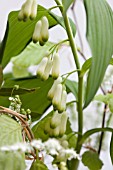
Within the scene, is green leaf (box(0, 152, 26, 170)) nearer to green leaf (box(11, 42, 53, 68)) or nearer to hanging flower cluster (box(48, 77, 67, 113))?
hanging flower cluster (box(48, 77, 67, 113))

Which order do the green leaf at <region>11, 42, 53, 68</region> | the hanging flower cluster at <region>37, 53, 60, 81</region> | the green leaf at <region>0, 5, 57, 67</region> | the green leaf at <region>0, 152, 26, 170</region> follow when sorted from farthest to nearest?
the green leaf at <region>11, 42, 53, 68</region> < the green leaf at <region>0, 5, 57, 67</region> < the hanging flower cluster at <region>37, 53, 60, 81</region> < the green leaf at <region>0, 152, 26, 170</region>

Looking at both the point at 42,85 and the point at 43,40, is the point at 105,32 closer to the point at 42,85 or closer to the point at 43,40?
the point at 43,40

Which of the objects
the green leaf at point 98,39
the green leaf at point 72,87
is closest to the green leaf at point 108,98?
the green leaf at point 72,87

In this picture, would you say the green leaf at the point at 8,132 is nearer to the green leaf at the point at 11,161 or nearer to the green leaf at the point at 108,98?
the green leaf at the point at 11,161

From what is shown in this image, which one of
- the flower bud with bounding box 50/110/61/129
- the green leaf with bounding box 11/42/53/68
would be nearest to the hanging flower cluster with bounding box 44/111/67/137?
the flower bud with bounding box 50/110/61/129

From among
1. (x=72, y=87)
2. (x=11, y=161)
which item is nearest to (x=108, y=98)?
(x=72, y=87)
